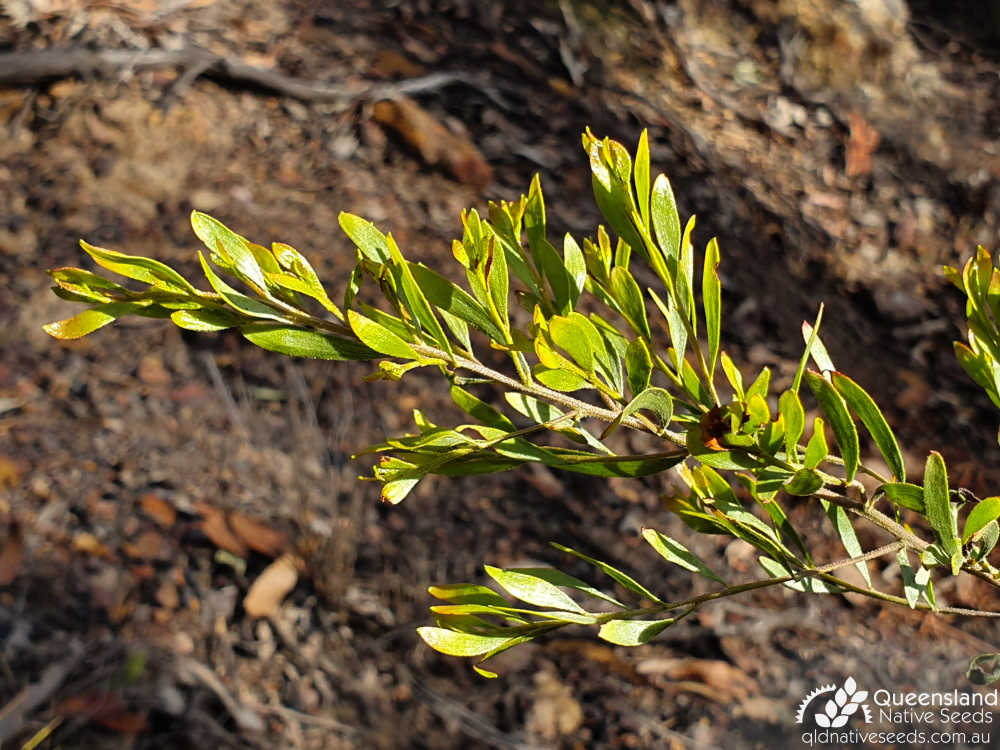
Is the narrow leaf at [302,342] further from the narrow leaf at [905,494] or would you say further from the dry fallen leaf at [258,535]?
the dry fallen leaf at [258,535]

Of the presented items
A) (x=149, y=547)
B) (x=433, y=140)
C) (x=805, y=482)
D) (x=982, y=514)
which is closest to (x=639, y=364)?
(x=805, y=482)

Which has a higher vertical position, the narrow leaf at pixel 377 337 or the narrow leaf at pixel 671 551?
the narrow leaf at pixel 377 337

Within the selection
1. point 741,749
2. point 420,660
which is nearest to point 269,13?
point 420,660

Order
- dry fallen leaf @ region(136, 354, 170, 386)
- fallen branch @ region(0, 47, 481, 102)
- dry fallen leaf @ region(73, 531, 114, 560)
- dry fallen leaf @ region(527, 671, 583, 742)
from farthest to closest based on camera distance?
fallen branch @ region(0, 47, 481, 102)
dry fallen leaf @ region(136, 354, 170, 386)
dry fallen leaf @ region(73, 531, 114, 560)
dry fallen leaf @ region(527, 671, 583, 742)

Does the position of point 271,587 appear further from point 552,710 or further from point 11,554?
point 552,710

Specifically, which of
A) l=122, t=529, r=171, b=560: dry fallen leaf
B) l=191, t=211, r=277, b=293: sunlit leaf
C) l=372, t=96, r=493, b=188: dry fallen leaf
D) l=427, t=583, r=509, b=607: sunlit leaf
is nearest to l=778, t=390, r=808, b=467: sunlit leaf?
l=427, t=583, r=509, b=607: sunlit leaf

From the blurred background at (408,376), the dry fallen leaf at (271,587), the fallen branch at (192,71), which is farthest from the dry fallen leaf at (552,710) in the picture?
the fallen branch at (192,71)

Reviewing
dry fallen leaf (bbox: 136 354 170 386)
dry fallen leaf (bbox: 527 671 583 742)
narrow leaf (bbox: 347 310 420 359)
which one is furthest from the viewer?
dry fallen leaf (bbox: 136 354 170 386)

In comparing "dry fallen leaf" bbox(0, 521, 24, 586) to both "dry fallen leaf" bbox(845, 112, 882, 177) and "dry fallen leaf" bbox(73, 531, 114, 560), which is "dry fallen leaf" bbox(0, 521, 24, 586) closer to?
"dry fallen leaf" bbox(73, 531, 114, 560)
